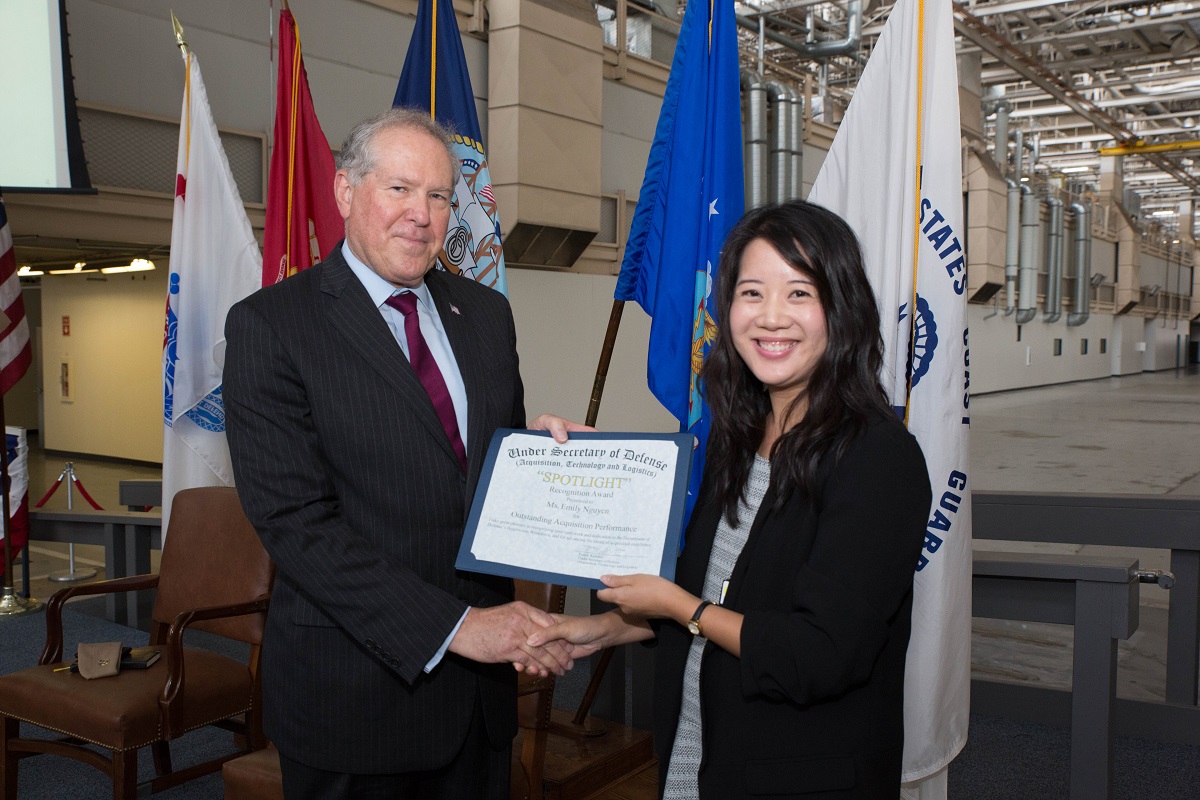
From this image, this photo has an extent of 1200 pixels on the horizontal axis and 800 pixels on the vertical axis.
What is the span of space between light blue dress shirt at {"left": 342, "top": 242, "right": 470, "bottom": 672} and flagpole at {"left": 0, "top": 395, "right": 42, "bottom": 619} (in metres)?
4.11

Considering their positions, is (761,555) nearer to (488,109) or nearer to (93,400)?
(488,109)

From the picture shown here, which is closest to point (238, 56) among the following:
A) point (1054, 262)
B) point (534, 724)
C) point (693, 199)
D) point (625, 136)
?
point (625, 136)

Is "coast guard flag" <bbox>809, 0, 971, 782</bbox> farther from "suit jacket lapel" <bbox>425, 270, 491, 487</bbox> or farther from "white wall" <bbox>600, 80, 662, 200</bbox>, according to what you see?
"white wall" <bbox>600, 80, 662, 200</bbox>

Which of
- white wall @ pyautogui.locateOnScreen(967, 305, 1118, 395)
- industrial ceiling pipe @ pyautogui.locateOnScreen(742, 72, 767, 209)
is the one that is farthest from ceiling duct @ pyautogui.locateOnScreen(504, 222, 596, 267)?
white wall @ pyautogui.locateOnScreen(967, 305, 1118, 395)

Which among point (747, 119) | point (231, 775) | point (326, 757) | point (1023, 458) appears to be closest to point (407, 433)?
point (326, 757)

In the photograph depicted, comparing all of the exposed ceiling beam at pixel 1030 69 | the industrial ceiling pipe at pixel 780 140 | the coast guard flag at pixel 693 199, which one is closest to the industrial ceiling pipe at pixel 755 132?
the industrial ceiling pipe at pixel 780 140

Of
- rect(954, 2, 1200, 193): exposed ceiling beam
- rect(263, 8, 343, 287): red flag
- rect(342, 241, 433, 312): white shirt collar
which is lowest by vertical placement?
rect(342, 241, 433, 312): white shirt collar

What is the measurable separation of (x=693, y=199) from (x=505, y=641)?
177 cm

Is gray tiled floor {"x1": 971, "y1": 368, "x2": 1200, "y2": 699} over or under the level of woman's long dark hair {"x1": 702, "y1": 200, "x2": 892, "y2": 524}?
under

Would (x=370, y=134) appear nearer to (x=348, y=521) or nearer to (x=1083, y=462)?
(x=348, y=521)

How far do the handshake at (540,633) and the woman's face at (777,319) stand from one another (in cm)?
35

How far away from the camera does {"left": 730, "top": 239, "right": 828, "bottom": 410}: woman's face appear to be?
135cm

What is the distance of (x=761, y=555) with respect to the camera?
133 cm

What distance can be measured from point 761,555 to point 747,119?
10009 millimetres
